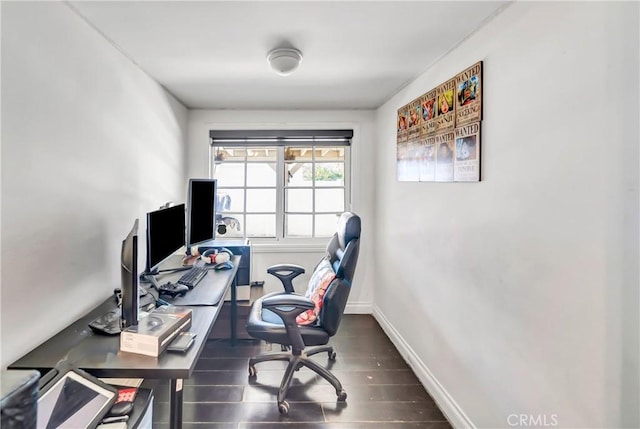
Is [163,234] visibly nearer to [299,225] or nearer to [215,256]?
[215,256]

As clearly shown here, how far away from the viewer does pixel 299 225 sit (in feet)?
11.2

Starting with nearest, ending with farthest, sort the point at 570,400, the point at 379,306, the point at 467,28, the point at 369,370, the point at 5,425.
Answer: the point at 5,425 → the point at 570,400 → the point at 467,28 → the point at 369,370 → the point at 379,306

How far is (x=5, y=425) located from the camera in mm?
613

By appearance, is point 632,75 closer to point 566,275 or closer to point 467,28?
point 566,275

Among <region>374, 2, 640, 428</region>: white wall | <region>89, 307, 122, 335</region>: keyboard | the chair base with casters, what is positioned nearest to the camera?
<region>374, 2, 640, 428</region>: white wall

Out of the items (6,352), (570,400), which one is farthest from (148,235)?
(570,400)

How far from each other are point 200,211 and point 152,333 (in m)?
1.51

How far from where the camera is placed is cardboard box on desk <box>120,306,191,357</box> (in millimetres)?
1153

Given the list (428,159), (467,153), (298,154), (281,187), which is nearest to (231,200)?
(281,187)

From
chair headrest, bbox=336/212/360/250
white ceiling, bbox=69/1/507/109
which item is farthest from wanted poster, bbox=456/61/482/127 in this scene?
chair headrest, bbox=336/212/360/250

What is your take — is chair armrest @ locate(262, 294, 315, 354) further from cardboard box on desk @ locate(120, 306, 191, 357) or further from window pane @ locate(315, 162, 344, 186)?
window pane @ locate(315, 162, 344, 186)

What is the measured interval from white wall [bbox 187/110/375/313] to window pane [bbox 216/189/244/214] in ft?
0.93

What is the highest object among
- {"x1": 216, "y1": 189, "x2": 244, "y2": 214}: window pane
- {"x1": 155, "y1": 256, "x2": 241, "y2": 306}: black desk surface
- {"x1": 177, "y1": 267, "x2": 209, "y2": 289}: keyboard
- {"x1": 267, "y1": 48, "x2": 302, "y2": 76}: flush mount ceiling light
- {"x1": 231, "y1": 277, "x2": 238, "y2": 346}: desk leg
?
{"x1": 267, "y1": 48, "x2": 302, "y2": 76}: flush mount ceiling light

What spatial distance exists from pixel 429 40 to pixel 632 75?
1.04 meters
